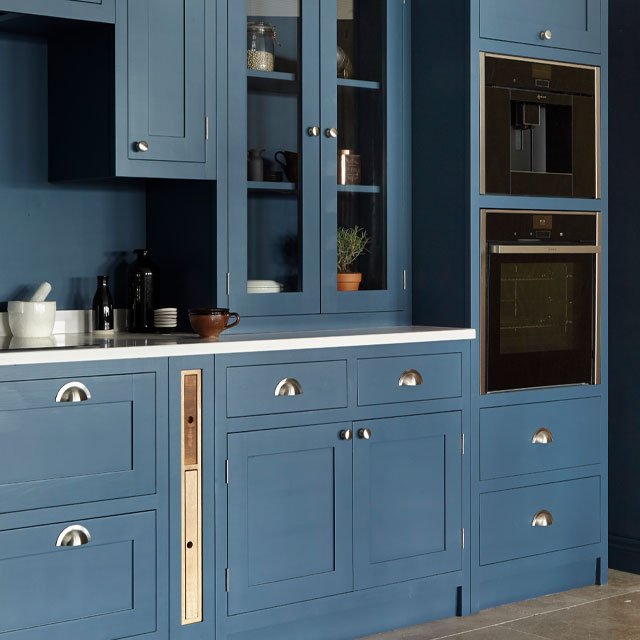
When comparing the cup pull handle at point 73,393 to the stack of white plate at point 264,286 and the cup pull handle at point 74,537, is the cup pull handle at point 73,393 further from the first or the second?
the stack of white plate at point 264,286

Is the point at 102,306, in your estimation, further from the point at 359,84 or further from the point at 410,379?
the point at 359,84

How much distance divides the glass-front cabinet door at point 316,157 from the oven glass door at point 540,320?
35cm

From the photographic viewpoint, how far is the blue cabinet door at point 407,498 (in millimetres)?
3305

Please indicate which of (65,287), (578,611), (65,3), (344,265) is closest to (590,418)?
(578,611)

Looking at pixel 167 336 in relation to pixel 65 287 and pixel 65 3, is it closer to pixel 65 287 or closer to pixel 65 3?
pixel 65 287

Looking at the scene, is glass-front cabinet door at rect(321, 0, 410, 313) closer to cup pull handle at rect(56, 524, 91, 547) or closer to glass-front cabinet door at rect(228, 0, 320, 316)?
glass-front cabinet door at rect(228, 0, 320, 316)

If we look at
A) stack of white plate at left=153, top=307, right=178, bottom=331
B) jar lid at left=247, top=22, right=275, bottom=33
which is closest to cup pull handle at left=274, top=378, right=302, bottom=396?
stack of white plate at left=153, top=307, right=178, bottom=331

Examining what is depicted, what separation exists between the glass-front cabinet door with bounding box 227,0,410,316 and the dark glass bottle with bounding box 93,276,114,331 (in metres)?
0.43

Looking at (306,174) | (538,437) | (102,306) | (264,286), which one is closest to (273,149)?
(306,174)

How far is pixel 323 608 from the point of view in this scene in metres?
3.23

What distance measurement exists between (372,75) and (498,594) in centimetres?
181

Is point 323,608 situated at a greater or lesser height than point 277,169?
lesser

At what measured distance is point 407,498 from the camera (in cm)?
340

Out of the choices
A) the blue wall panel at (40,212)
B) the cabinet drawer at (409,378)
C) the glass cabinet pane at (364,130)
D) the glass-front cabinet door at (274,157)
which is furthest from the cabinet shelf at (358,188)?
the blue wall panel at (40,212)
